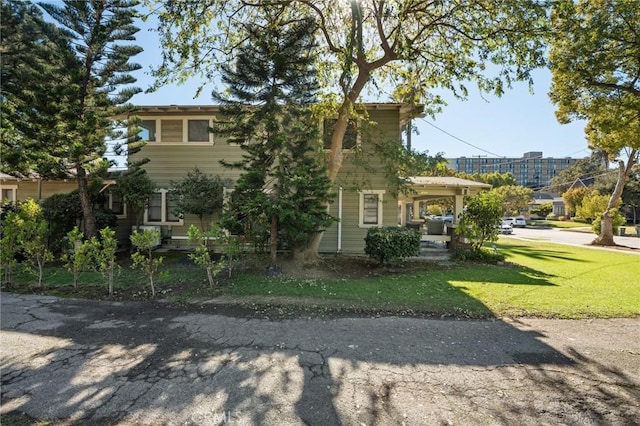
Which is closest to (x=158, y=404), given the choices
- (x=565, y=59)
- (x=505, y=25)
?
(x=505, y=25)

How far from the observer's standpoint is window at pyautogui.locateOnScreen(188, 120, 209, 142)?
12672mm

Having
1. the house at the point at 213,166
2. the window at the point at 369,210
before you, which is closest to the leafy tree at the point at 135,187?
the house at the point at 213,166

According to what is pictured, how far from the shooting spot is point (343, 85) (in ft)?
32.0

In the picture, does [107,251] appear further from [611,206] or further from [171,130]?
[611,206]

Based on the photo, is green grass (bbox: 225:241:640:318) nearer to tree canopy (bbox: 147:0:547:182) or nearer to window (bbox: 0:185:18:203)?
tree canopy (bbox: 147:0:547:182)

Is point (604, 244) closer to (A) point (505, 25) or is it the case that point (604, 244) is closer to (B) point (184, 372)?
(A) point (505, 25)

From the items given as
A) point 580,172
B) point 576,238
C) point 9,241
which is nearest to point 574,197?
point 576,238

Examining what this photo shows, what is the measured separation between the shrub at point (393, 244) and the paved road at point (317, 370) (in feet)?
15.1

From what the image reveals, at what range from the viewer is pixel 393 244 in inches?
387

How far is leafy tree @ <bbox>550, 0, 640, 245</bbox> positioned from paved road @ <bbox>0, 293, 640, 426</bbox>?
8211 millimetres

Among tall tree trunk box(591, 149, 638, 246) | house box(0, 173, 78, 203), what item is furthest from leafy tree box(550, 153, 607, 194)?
house box(0, 173, 78, 203)

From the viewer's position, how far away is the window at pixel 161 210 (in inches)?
503

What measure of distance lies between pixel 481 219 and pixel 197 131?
1111 cm

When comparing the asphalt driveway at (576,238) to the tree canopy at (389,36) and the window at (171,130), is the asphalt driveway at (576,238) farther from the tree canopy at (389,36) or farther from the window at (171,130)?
the window at (171,130)
